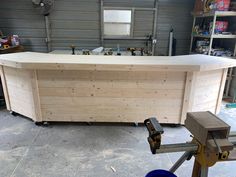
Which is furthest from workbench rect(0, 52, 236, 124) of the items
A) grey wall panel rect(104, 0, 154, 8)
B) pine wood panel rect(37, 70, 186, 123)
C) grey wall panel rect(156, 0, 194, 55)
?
grey wall panel rect(104, 0, 154, 8)

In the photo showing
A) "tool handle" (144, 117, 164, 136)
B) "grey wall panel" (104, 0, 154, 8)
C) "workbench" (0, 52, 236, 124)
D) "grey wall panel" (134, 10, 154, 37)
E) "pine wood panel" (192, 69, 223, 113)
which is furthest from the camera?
"grey wall panel" (134, 10, 154, 37)

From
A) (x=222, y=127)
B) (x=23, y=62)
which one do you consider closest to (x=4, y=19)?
(x=23, y=62)

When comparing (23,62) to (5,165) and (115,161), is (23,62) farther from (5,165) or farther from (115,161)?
(115,161)

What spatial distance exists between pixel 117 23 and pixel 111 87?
2.73m

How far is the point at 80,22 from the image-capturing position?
4.56 m

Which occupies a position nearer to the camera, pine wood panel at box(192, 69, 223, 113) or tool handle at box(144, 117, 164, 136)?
tool handle at box(144, 117, 164, 136)

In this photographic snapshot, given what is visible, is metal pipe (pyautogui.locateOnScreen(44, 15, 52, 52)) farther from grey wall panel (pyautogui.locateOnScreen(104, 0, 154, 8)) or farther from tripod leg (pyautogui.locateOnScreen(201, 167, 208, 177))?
tripod leg (pyautogui.locateOnScreen(201, 167, 208, 177))

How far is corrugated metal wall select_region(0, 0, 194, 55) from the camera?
4.42 metres

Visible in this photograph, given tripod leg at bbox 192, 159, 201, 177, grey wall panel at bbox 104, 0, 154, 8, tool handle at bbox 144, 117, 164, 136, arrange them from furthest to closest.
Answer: grey wall panel at bbox 104, 0, 154, 8
tripod leg at bbox 192, 159, 201, 177
tool handle at bbox 144, 117, 164, 136

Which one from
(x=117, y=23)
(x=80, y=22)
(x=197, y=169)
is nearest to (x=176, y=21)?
(x=117, y=23)

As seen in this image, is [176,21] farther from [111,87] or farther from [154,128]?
[154,128]

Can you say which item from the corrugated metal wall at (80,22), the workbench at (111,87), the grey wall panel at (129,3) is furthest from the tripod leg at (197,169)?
the grey wall panel at (129,3)

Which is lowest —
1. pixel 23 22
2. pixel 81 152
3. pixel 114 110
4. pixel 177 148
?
pixel 81 152

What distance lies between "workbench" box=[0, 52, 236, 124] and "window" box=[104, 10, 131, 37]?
238cm
